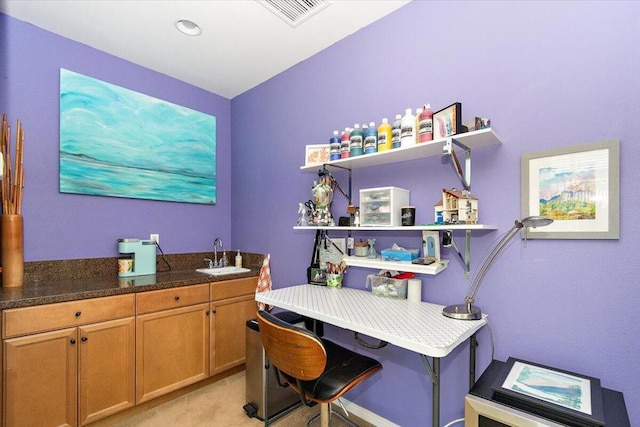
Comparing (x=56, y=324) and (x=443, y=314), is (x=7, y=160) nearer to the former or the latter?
(x=56, y=324)

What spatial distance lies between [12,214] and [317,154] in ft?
6.54

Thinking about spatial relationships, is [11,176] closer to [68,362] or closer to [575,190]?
[68,362]

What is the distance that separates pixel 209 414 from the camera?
6.80 ft

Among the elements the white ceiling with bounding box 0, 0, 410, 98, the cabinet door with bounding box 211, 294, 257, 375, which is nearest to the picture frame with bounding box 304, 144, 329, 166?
the white ceiling with bounding box 0, 0, 410, 98

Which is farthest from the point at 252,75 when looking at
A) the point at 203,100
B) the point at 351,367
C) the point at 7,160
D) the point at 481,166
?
the point at 351,367

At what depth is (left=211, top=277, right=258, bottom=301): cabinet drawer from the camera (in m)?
2.44

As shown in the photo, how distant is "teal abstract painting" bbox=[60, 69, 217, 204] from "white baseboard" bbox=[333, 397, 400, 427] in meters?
2.18

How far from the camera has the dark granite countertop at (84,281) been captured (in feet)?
5.65

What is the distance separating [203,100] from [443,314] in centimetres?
291

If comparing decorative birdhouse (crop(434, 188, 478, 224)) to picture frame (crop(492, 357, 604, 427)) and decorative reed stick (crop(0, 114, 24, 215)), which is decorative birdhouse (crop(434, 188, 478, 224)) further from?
decorative reed stick (crop(0, 114, 24, 215))

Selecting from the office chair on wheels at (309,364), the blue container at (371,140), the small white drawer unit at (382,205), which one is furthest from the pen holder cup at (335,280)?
the blue container at (371,140)

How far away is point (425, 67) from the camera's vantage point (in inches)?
71.1

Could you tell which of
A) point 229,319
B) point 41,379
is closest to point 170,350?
point 229,319

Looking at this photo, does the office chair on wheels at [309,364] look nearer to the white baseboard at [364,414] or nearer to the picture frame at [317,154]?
the white baseboard at [364,414]
